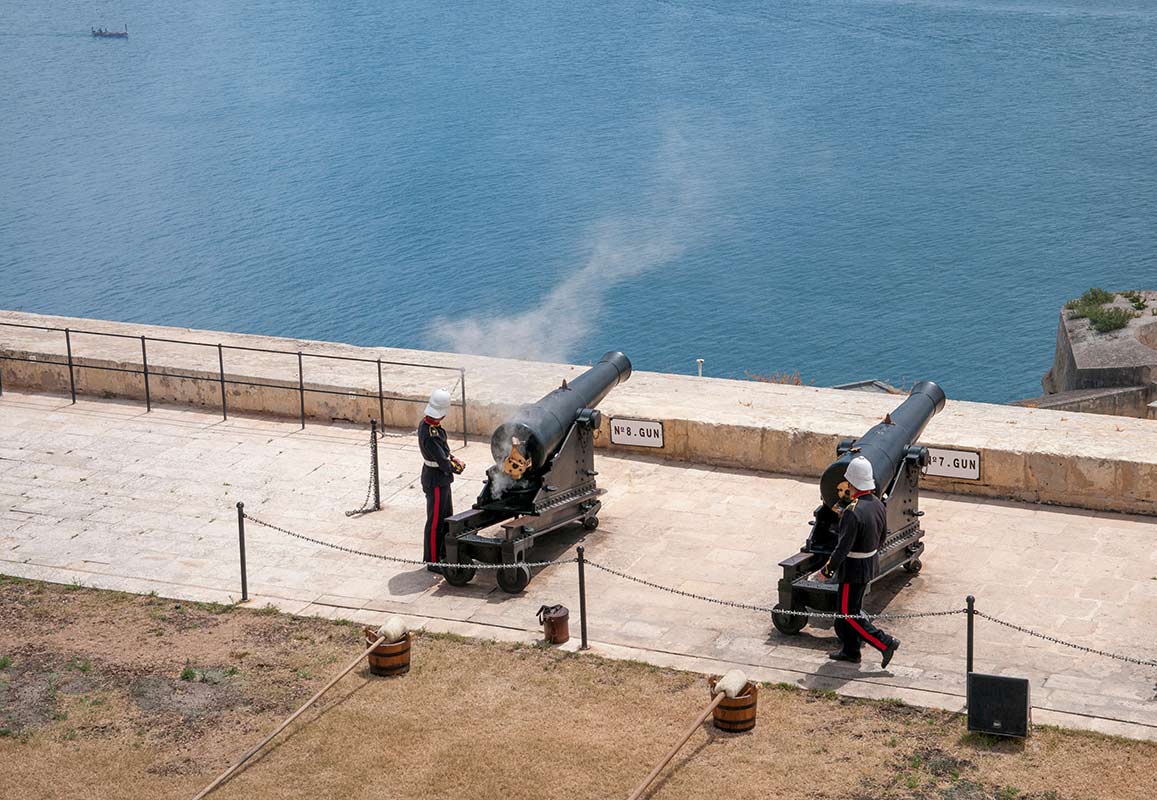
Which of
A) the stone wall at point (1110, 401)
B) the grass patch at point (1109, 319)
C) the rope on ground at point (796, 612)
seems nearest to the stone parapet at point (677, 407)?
the rope on ground at point (796, 612)

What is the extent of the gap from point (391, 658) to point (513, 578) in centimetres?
157

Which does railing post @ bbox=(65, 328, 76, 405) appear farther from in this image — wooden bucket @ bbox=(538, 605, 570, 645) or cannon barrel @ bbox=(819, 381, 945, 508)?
cannon barrel @ bbox=(819, 381, 945, 508)

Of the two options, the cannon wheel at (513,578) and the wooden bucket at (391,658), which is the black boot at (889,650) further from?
the wooden bucket at (391,658)

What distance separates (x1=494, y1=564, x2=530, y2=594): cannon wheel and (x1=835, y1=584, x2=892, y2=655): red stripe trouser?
2.33m

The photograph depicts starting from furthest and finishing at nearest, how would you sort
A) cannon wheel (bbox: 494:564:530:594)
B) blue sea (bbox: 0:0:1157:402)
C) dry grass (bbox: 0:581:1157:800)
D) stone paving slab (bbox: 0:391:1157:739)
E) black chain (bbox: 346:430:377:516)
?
blue sea (bbox: 0:0:1157:402), black chain (bbox: 346:430:377:516), cannon wheel (bbox: 494:564:530:594), stone paving slab (bbox: 0:391:1157:739), dry grass (bbox: 0:581:1157:800)

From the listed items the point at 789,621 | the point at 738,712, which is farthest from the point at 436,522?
the point at 738,712

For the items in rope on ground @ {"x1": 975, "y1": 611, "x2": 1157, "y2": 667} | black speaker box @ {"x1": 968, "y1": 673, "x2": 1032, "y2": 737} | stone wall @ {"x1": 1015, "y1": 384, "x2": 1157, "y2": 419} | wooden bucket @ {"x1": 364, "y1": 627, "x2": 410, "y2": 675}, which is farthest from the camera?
stone wall @ {"x1": 1015, "y1": 384, "x2": 1157, "y2": 419}

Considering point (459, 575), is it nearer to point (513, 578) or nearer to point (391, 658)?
point (513, 578)

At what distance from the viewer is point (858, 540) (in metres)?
8.98

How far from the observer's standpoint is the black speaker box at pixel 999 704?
7824 mm

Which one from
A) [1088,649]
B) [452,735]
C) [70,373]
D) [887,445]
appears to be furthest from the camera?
[70,373]

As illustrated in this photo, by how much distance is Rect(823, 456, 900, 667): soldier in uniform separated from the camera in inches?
352

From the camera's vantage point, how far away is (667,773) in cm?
775

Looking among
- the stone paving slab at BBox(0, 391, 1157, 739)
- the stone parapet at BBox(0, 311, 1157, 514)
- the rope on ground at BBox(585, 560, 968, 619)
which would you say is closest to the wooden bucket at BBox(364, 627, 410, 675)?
the stone paving slab at BBox(0, 391, 1157, 739)
